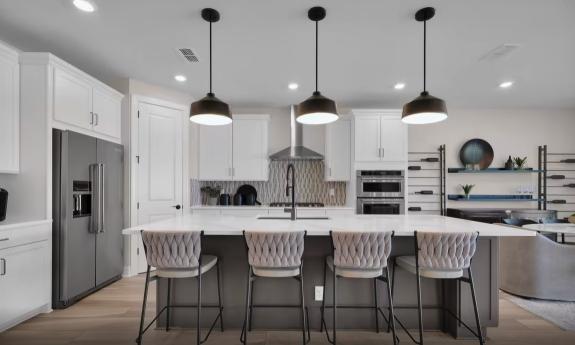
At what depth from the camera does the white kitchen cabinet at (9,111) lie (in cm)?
250

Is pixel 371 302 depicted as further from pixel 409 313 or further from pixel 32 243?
pixel 32 243

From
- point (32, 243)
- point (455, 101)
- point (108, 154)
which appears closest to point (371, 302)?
point (32, 243)

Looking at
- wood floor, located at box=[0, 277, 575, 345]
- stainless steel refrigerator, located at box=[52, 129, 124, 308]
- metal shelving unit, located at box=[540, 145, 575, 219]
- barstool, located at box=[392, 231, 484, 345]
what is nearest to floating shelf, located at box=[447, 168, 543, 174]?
metal shelving unit, located at box=[540, 145, 575, 219]

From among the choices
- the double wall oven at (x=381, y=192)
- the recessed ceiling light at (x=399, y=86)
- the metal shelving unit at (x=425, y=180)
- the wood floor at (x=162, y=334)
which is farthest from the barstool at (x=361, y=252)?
the metal shelving unit at (x=425, y=180)

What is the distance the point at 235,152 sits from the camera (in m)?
4.68

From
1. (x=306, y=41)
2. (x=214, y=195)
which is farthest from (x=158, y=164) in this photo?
(x=306, y=41)

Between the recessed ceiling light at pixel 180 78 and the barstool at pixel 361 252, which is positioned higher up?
the recessed ceiling light at pixel 180 78

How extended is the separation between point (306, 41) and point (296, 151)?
2042 millimetres

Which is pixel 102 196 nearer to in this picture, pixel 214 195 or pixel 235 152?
pixel 214 195

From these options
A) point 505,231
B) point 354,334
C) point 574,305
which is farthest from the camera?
point 574,305

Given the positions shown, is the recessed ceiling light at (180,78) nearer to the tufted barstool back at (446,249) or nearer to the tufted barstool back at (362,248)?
the tufted barstool back at (362,248)

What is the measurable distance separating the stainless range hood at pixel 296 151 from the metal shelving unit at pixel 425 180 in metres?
1.90

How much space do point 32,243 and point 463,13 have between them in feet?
13.8

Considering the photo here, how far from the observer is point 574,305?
284 centimetres
